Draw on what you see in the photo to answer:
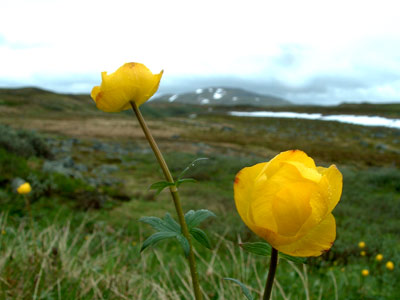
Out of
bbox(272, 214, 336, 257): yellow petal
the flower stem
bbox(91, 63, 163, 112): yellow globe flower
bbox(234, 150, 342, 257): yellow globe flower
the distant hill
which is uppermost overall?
the distant hill

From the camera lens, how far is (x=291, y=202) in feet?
1.59

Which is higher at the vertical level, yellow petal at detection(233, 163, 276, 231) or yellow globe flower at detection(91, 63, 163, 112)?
yellow globe flower at detection(91, 63, 163, 112)

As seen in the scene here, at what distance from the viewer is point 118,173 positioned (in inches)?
345

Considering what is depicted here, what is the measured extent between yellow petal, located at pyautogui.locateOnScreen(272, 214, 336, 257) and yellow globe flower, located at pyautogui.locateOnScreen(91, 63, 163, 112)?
441 mm

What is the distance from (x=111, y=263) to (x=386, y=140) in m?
26.7

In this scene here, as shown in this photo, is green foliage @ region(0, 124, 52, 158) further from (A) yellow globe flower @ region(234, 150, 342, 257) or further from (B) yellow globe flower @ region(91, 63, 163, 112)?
(A) yellow globe flower @ region(234, 150, 342, 257)

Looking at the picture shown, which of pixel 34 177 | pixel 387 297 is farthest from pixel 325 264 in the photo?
pixel 34 177

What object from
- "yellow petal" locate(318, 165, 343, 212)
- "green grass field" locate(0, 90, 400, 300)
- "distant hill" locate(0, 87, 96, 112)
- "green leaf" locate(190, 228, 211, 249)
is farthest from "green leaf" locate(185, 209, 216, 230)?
"distant hill" locate(0, 87, 96, 112)

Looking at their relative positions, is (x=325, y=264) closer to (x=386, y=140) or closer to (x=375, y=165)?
(x=375, y=165)

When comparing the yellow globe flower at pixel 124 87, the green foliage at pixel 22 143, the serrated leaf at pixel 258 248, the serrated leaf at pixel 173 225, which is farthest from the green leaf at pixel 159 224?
the green foliage at pixel 22 143

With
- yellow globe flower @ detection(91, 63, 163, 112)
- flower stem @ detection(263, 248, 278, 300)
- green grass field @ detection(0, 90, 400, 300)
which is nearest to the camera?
flower stem @ detection(263, 248, 278, 300)

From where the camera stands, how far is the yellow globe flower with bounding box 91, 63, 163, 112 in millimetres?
700

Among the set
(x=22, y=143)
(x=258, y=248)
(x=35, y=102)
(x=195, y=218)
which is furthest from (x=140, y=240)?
(x=35, y=102)

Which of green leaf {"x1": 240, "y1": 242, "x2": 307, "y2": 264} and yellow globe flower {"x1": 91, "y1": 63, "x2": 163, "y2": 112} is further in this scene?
yellow globe flower {"x1": 91, "y1": 63, "x2": 163, "y2": 112}
